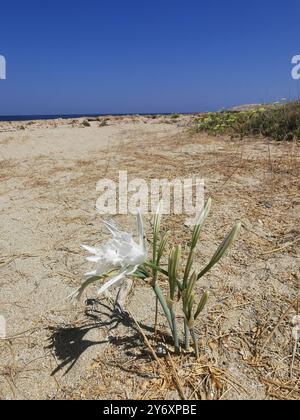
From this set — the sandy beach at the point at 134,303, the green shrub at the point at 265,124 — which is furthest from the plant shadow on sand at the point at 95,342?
the green shrub at the point at 265,124

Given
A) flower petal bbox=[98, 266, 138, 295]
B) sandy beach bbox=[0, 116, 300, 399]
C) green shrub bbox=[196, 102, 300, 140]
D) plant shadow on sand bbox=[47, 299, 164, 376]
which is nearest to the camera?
flower petal bbox=[98, 266, 138, 295]

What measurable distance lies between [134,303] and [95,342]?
0.23 meters

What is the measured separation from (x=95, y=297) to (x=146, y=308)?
22 cm

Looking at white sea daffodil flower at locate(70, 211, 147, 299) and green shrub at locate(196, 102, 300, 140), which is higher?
green shrub at locate(196, 102, 300, 140)

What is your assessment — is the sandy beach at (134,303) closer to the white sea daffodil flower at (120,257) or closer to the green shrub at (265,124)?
the white sea daffodil flower at (120,257)

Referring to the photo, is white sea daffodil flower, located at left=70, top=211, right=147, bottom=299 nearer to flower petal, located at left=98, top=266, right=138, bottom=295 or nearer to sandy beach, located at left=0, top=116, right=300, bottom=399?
flower petal, located at left=98, top=266, right=138, bottom=295

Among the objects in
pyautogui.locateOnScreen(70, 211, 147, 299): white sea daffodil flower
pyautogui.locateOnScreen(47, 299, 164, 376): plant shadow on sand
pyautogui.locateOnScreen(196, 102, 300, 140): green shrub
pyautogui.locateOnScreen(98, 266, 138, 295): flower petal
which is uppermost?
pyautogui.locateOnScreen(196, 102, 300, 140): green shrub

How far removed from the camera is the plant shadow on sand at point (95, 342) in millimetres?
1069

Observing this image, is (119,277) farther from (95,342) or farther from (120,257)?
(95,342)

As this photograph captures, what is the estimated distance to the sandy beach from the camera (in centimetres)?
97

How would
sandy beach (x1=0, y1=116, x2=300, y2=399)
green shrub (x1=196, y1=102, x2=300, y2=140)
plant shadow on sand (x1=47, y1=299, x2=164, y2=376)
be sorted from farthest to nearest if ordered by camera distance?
1. green shrub (x1=196, y1=102, x2=300, y2=140)
2. plant shadow on sand (x1=47, y1=299, x2=164, y2=376)
3. sandy beach (x1=0, y1=116, x2=300, y2=399)

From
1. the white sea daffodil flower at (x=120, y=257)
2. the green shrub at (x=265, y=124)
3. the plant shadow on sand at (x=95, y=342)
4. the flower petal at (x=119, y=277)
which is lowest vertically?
the plant shadow on sand at (x=95, y=342)

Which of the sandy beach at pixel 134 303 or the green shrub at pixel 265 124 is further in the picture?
the green shrub at pixel 265 124

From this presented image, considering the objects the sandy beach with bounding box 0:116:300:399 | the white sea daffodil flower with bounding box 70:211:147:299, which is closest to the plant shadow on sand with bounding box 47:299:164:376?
the sandy beach with bounding box 0:116:300:399
